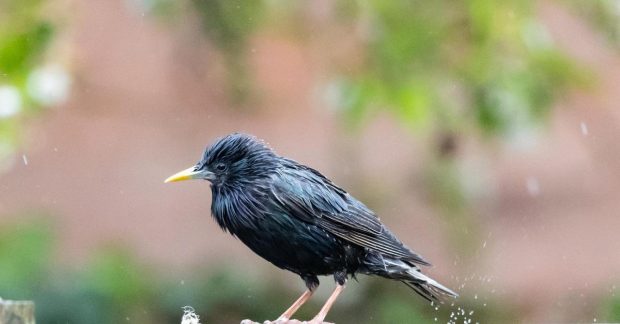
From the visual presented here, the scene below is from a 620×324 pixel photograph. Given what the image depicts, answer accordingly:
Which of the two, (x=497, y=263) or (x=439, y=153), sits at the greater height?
(x=497, y=263)

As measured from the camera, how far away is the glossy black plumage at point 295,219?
3.04 meters

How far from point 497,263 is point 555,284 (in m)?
0.56

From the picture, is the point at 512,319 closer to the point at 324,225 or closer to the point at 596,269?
the point at 596,269

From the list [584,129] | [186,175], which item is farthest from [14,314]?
[584,129]

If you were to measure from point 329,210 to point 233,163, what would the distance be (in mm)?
296

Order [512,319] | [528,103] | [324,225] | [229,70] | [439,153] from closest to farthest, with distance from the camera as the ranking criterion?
[324,225], [528,103], [439,153], [229,70], [512,319]

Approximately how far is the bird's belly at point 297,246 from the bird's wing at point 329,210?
0.03 meters

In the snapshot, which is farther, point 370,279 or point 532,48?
point 370,279

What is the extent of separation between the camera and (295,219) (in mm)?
3098

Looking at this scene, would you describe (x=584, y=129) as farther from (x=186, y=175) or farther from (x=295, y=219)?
(x=186, y=175)

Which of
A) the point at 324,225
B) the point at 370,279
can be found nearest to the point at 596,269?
the point at 370,279

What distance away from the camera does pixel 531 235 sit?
7941 millimetres

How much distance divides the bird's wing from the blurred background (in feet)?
3.66

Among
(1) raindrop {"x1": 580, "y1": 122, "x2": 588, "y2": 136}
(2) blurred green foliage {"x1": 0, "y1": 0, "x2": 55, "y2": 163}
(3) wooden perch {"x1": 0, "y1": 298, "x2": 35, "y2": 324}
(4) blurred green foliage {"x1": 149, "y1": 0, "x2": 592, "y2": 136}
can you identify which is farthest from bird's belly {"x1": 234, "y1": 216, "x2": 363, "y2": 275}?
(1) raindrop {"x1": 580, "y1": 122, "x2": 588, "y2": 136}
